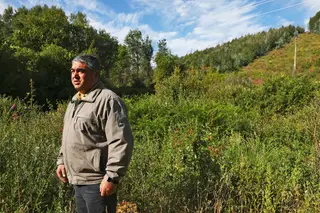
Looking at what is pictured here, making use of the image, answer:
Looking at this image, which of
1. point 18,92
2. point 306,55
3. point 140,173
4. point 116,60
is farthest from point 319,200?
point 116,60

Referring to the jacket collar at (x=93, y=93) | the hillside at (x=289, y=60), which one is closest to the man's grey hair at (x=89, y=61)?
the jacket collar at (x=93, y=93)

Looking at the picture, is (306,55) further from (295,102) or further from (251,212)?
(251,212)

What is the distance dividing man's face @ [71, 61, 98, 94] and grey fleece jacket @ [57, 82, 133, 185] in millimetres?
60

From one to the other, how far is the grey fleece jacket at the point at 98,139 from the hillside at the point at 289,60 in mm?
25625

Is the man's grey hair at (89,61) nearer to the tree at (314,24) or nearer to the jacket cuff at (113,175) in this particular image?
the jacket cuff at (113,175)

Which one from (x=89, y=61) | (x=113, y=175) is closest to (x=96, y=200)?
(x=113, y=175)

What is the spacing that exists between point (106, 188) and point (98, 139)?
35cm

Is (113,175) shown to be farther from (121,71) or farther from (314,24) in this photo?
(314,24)

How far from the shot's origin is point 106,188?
5.89 ft

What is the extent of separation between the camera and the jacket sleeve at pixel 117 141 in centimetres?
177

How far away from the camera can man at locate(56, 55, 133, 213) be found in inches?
70.9

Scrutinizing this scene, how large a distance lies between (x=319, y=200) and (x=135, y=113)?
493 centimetres

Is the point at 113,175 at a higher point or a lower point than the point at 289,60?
lower

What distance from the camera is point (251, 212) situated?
277cm
